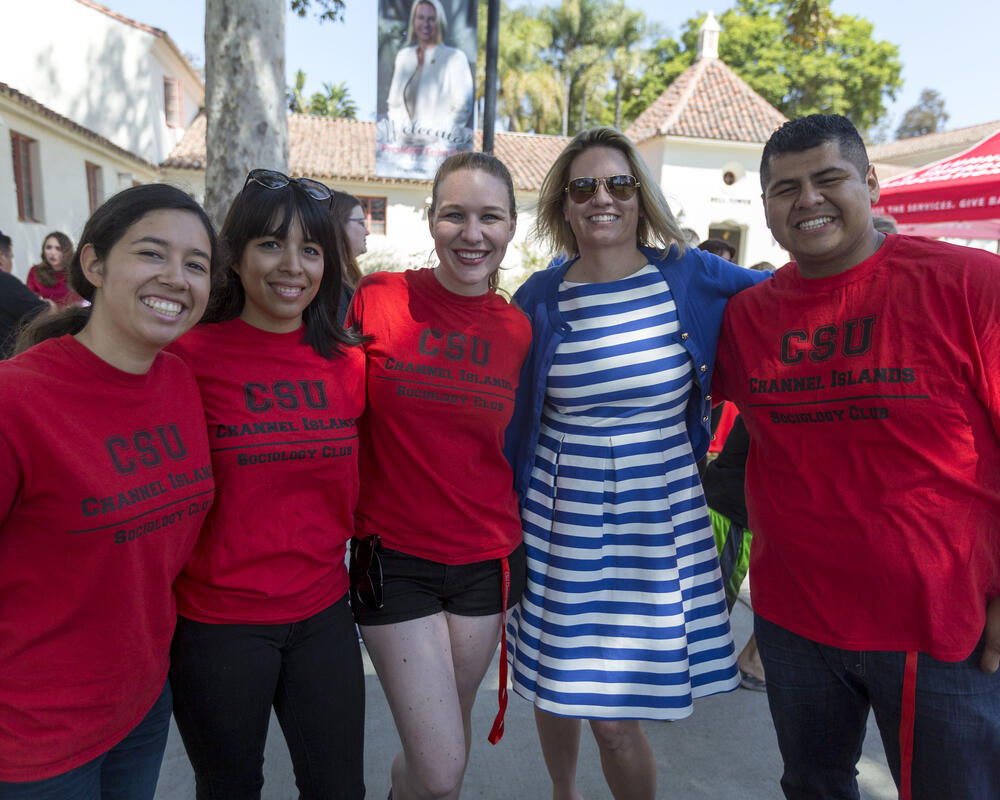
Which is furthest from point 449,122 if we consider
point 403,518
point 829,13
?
point 829,13

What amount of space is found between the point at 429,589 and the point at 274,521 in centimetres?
53

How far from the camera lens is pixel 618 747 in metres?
2.32

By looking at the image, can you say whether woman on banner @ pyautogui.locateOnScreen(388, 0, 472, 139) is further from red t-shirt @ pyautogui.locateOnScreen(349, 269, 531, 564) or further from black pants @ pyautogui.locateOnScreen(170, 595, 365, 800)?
black pants @ pyautogui.locateOnScreen(170, 595, 365, 800)

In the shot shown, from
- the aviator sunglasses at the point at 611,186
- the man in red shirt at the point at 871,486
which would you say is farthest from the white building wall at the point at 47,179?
the man in red shirt at the point at 871,486

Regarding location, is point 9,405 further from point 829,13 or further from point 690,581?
point 829,13

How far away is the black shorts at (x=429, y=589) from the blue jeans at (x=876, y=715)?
2.63 ft

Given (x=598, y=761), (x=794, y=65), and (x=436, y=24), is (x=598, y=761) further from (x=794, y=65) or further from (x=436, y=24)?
(x=794, y=65)

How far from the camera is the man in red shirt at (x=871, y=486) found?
1696 millimetres

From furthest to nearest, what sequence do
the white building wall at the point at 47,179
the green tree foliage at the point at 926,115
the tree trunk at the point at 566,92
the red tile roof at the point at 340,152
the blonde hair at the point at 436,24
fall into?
the green tree foliage at the point at 926,115
the tree trunk at the point at 566,92
the red tile roof at the point at 340,152
the white building wall at the point at 47,179
the blonde hair at the point at 436,24

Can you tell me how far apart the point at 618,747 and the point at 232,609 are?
1.32 m

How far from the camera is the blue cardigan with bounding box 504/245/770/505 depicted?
231 cm

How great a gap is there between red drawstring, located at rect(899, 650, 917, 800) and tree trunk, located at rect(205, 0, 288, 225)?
595 centimetres

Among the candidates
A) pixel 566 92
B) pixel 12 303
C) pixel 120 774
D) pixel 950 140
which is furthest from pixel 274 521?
pixel 566 92

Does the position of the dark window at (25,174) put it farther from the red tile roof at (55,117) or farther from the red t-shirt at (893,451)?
the red t-shirt at (893,451)
